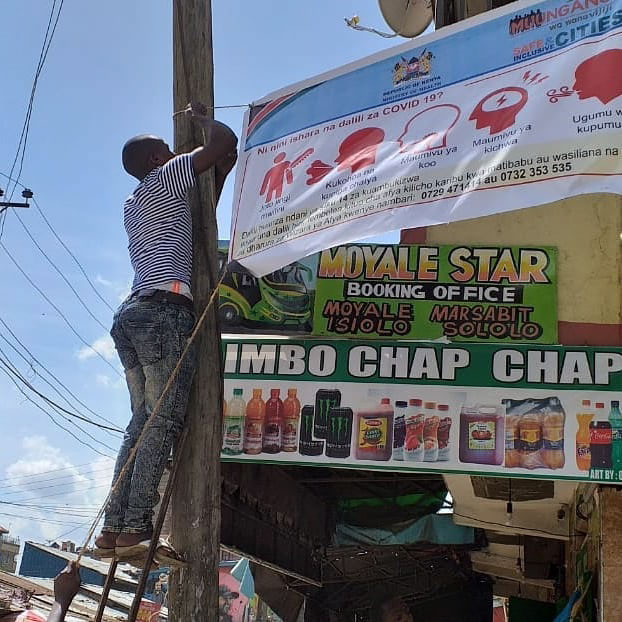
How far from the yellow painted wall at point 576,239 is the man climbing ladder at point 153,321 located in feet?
7.76

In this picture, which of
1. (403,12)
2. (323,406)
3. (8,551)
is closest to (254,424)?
(323,406)

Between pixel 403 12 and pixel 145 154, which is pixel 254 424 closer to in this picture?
pixel 145 154

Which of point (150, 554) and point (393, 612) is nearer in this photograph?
point (150, 554)

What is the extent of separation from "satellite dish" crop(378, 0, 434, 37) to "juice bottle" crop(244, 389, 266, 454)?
4958 millimetres

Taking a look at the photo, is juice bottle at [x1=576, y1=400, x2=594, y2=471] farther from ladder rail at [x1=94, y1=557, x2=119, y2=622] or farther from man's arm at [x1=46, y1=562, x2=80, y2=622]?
man's arm at [x1=46, y1=562, x2=80, y2=622]

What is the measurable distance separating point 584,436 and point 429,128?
79.6 inches

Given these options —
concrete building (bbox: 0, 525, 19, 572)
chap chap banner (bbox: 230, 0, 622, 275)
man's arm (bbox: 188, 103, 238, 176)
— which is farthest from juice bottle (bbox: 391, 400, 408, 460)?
concrete building (bbox: 0, 525, 19, 572)

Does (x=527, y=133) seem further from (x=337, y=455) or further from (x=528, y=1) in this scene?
(x=337, y=455)

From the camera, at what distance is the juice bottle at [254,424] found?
17.3 ft

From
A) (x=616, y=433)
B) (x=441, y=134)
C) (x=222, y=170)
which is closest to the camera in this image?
(x=441, y=134)

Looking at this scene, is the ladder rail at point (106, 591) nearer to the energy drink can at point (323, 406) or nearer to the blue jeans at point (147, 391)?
the blue jeans at point (147, 391)

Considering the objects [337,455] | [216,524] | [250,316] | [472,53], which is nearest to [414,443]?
[337,455]

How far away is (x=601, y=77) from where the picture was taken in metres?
3.72

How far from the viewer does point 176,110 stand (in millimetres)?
3932
